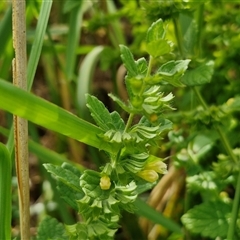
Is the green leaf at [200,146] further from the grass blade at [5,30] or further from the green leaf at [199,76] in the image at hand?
the grass blade at [5,30]

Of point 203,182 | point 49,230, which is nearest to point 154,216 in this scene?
point 203,182

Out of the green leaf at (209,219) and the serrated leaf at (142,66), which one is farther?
the green leaf at (209,219)

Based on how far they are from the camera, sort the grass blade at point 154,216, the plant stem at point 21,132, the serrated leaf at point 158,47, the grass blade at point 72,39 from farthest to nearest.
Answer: the grass blade at point 72,39, the grass blade at point 154,216, the plant stem at point 21,132, the serrated leaf at point 158,47

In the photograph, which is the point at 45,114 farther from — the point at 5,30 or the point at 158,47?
the point at 5,30

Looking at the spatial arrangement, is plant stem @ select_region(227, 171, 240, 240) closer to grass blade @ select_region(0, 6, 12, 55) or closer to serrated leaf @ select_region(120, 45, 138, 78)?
serrated leaf @ select_region(120, 45, 138, 78)

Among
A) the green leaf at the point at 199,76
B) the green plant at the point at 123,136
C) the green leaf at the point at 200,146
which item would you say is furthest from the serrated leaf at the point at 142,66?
the green leaf at the point at 200,146

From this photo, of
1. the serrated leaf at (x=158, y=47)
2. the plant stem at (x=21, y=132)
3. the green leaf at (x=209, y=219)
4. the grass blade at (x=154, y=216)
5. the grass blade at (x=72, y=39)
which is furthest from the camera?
the grass blade at (x=72, y=39)
